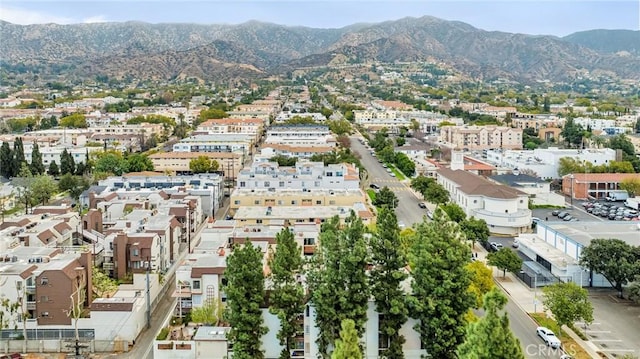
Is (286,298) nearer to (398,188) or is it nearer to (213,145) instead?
(398,188)

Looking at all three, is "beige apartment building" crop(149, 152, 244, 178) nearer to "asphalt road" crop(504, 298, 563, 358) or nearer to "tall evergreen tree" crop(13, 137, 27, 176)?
"tall evergreen tree" crop(13, 137, 27, 176)

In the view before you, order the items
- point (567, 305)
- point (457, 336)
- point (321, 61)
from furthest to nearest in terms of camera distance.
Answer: point (321, 61), point (567, 305), point (457, 336)

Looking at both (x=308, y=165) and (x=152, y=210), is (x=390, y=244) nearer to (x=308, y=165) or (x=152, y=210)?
(x=152, y=210)

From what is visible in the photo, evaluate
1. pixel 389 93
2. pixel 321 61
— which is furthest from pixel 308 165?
pixel 321 61

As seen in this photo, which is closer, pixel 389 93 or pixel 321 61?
pixel 389 93

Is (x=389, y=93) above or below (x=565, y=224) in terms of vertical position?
above

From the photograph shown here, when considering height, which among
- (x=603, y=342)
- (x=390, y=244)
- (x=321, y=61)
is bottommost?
(x=603, y=342)
